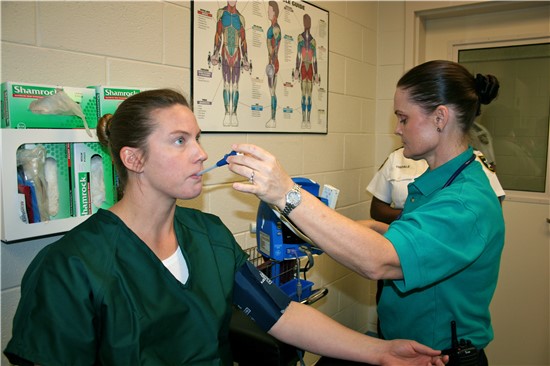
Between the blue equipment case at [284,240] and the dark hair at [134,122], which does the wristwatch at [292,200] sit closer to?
the dark hair at [134,122]

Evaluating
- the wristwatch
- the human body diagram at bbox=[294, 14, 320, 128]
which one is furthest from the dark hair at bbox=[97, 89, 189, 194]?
the human body diagram at bbox=[294, 14, 320, 128]

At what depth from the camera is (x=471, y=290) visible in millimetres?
1371

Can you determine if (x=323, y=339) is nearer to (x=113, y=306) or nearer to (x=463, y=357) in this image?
(x=463, y=357)

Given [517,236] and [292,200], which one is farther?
[517,236]

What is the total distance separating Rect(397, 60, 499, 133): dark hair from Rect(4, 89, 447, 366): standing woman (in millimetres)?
751

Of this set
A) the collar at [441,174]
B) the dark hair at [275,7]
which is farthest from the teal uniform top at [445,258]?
the dark hair at [275,7]

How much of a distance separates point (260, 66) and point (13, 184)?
1.28m

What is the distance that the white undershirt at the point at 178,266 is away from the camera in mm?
1239

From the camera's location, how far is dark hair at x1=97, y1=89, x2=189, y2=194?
1204 mm

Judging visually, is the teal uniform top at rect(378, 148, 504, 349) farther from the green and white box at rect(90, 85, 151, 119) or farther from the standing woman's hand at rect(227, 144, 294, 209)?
the green and white box at rect(90, 85, 151, 119)

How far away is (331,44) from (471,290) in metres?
1.81

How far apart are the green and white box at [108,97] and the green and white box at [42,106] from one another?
0.03 meters

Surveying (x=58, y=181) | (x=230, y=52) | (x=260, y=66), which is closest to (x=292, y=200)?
(x=58, y=181)

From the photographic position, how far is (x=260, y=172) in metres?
1.07
